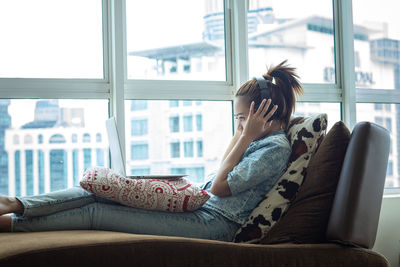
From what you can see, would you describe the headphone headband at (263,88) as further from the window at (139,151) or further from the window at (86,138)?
the window at (86,138)

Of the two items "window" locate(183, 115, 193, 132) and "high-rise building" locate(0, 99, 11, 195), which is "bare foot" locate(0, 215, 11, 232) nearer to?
"high-rise building" locate(0, 99, 11, 195)

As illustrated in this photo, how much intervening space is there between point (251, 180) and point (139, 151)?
1068mm

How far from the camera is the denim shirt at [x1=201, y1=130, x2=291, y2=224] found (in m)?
1.73

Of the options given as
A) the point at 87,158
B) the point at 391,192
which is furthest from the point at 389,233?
the point at 87,158

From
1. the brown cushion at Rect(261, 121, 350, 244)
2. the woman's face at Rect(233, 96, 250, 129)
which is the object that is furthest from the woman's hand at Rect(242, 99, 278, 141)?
the brown cushion at Rect(261, 121, 350, 244)

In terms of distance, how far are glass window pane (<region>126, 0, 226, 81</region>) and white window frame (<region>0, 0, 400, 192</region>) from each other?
0.17 ft

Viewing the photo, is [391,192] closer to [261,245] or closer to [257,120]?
[257,120]

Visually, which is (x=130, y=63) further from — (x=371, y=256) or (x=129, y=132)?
(x=371, y=256)

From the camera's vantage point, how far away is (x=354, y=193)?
146 centimetres

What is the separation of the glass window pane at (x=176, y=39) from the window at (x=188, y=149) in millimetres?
386

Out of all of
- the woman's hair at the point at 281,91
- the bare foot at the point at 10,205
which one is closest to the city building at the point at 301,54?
the woman's hair at the point at 281,91

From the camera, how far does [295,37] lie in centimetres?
Result: 295

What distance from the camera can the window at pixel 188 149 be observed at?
8.96 feet

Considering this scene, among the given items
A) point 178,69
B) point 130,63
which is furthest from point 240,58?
point 130,63
